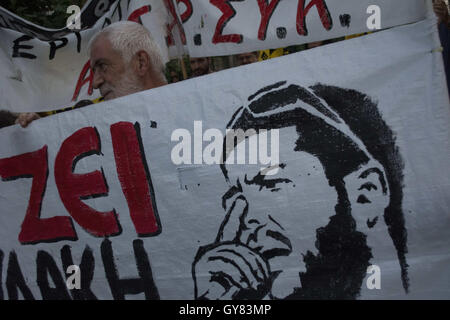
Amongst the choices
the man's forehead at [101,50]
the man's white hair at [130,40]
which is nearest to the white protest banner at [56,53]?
the man's white hair at [130,40]

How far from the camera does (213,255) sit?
5.84 ft

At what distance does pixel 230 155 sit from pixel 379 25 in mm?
799

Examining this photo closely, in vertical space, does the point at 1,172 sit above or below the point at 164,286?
above

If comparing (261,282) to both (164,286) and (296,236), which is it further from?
(164,286)

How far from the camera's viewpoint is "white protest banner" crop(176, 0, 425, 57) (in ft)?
6.11

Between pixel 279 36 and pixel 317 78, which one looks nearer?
pixel 317 78

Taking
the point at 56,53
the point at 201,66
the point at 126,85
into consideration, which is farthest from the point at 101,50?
the point at 201,66

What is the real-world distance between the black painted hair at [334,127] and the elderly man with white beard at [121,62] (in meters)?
0.80

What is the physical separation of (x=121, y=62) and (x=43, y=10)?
1.87 metres

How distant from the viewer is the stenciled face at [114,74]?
2336 millimetres

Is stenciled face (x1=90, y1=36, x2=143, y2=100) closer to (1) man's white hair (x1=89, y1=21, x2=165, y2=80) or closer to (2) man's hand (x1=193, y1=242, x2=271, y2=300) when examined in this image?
(1) man's white hair (x1=89, y1=21, x2=165, y2=80)

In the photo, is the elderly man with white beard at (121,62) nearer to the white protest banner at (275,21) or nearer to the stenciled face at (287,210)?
the white protest banner at (275,21)

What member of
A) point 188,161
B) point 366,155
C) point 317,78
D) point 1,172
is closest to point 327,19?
point 317,78

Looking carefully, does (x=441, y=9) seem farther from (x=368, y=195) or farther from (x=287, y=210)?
(x=287, y=210)
